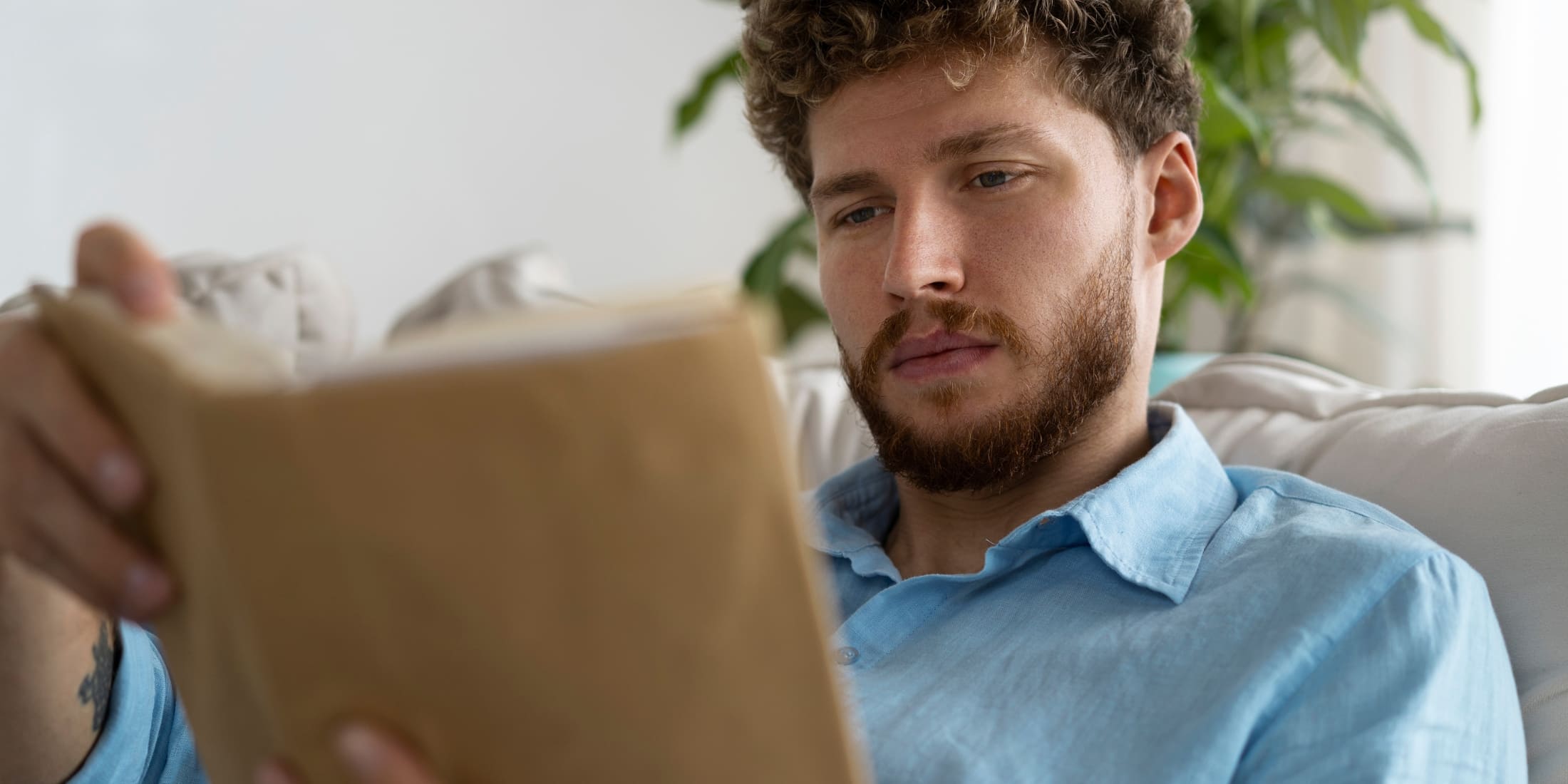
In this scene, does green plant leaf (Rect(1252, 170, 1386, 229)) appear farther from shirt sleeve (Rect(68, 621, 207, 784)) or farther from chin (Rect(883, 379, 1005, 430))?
shirt sleeve (Rect(68, 621, 207, 784))

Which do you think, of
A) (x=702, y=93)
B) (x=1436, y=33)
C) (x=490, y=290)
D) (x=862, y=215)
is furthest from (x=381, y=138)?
(x=1436, y=33)

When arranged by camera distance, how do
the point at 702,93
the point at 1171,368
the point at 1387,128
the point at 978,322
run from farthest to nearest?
1. the point at 702,93
2. the point at 1387,128
3. the point at 1171,368
4. the point at 978,322

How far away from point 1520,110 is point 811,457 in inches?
53.1

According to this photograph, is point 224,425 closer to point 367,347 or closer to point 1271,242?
point 367,347

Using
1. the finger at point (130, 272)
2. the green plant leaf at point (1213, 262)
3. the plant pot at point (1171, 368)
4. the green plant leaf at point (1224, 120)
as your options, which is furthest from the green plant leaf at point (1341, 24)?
the finger at point (130, 272)

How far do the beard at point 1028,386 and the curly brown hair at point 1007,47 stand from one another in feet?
0.42

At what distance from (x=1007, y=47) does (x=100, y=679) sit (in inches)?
29.1

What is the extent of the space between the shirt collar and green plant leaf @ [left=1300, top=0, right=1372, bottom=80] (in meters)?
0.63

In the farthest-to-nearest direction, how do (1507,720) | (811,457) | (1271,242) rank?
(1271,242), (811,457), (1507,720)

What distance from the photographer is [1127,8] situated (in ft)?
3.14

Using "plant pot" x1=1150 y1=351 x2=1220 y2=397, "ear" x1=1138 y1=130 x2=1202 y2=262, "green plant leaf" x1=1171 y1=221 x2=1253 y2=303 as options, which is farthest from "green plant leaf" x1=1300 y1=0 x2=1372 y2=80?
"ear" x1=1138 y1=130 x2=1202 y2=262

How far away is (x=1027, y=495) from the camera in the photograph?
0.93 m

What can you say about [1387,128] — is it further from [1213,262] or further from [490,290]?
[490,290]

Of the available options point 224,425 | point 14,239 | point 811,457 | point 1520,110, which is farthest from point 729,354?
point 1520,110
